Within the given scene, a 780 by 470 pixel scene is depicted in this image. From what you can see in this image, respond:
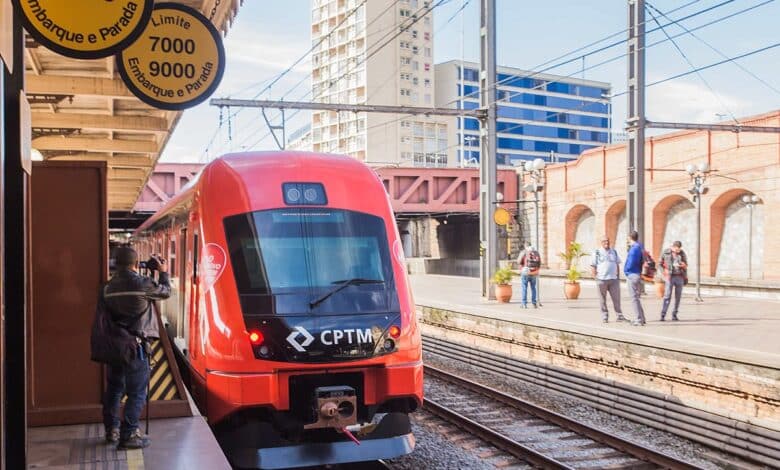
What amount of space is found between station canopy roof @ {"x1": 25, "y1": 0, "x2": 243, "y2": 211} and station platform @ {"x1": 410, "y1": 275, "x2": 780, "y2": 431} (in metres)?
6.75

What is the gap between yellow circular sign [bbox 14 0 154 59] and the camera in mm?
3947

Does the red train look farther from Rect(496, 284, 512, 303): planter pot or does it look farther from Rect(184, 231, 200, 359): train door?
Rect(496, 284, 512, 303): planter pot

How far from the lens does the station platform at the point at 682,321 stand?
976 centimetres

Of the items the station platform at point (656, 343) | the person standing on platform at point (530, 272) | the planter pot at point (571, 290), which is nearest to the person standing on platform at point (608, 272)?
the station platform at point (656, 343)

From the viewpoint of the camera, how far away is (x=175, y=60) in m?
5.81

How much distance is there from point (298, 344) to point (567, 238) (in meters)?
32.9

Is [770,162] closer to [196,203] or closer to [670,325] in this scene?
[670,325]

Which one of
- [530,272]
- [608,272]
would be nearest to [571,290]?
[530,272]

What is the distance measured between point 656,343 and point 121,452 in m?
7.24

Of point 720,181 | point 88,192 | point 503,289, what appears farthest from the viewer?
point 720,181

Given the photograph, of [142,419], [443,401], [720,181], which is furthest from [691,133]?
[142,419]

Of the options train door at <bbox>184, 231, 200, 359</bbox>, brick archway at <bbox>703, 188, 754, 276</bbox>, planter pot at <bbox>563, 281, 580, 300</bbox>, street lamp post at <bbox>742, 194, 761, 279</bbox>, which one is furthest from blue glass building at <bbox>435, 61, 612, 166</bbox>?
train door at <bbox>184, 231, 200, 359</bbox>

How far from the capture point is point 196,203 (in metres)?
7.17

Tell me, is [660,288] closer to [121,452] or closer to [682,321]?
[682,321]
